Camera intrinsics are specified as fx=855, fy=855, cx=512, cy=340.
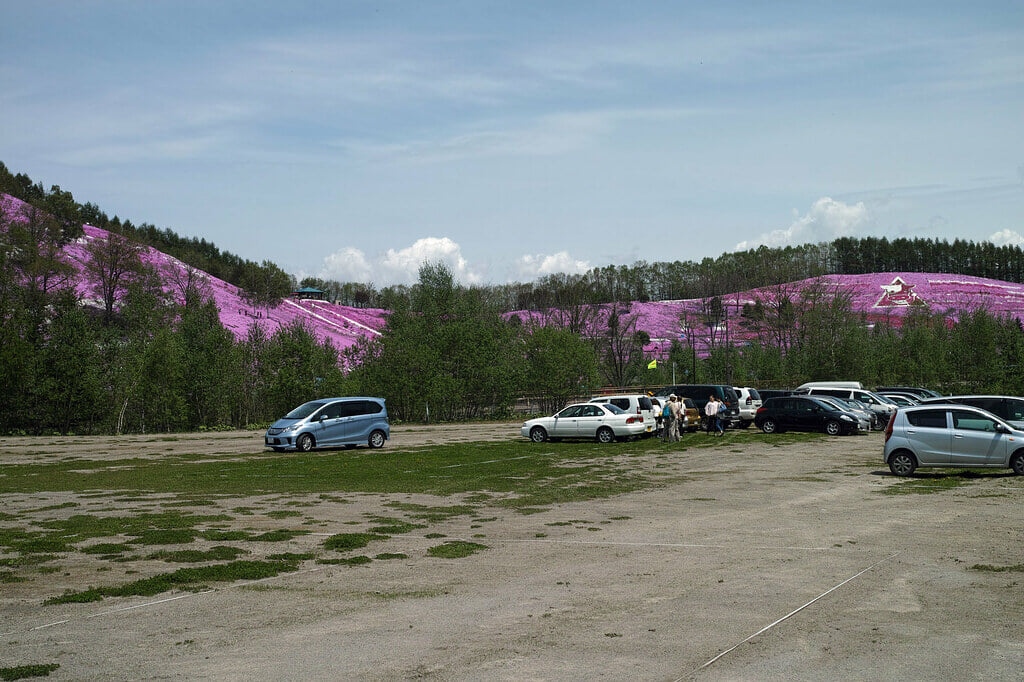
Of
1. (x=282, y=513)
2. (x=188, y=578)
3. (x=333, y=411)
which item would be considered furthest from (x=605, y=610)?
(x=333, y=411)

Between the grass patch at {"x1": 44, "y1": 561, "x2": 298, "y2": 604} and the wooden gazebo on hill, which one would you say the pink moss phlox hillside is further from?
the grass patch at {"x1": 44, "y1": 561, "x2": 298, "y2": 604}

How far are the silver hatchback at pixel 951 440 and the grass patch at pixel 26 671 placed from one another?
18346mm

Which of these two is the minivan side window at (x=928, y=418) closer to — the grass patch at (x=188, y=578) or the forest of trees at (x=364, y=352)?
the grass patch at (x=188, y=578)

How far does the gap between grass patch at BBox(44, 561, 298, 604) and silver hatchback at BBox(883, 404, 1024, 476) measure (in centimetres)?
1505

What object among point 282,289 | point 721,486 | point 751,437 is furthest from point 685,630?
point 282,289

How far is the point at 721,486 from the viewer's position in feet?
61.0

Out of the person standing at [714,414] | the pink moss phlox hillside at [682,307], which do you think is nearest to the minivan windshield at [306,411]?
the person standing at [714,414]

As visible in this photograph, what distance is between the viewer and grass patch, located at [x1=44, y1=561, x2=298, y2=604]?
8.55 meters

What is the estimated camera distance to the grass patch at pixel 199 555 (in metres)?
10.4

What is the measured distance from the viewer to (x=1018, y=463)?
18875 millimetres

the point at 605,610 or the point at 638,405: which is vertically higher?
the point at 638,405

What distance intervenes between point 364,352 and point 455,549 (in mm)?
48151

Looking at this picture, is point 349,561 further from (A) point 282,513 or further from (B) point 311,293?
(B) point 311,293

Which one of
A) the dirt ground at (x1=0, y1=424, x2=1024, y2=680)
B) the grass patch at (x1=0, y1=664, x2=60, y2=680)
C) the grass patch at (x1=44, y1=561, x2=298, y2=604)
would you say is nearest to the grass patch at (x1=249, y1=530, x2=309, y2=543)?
the dirt ground at (x1=0, y1=424, x2=1024, y2=680)
